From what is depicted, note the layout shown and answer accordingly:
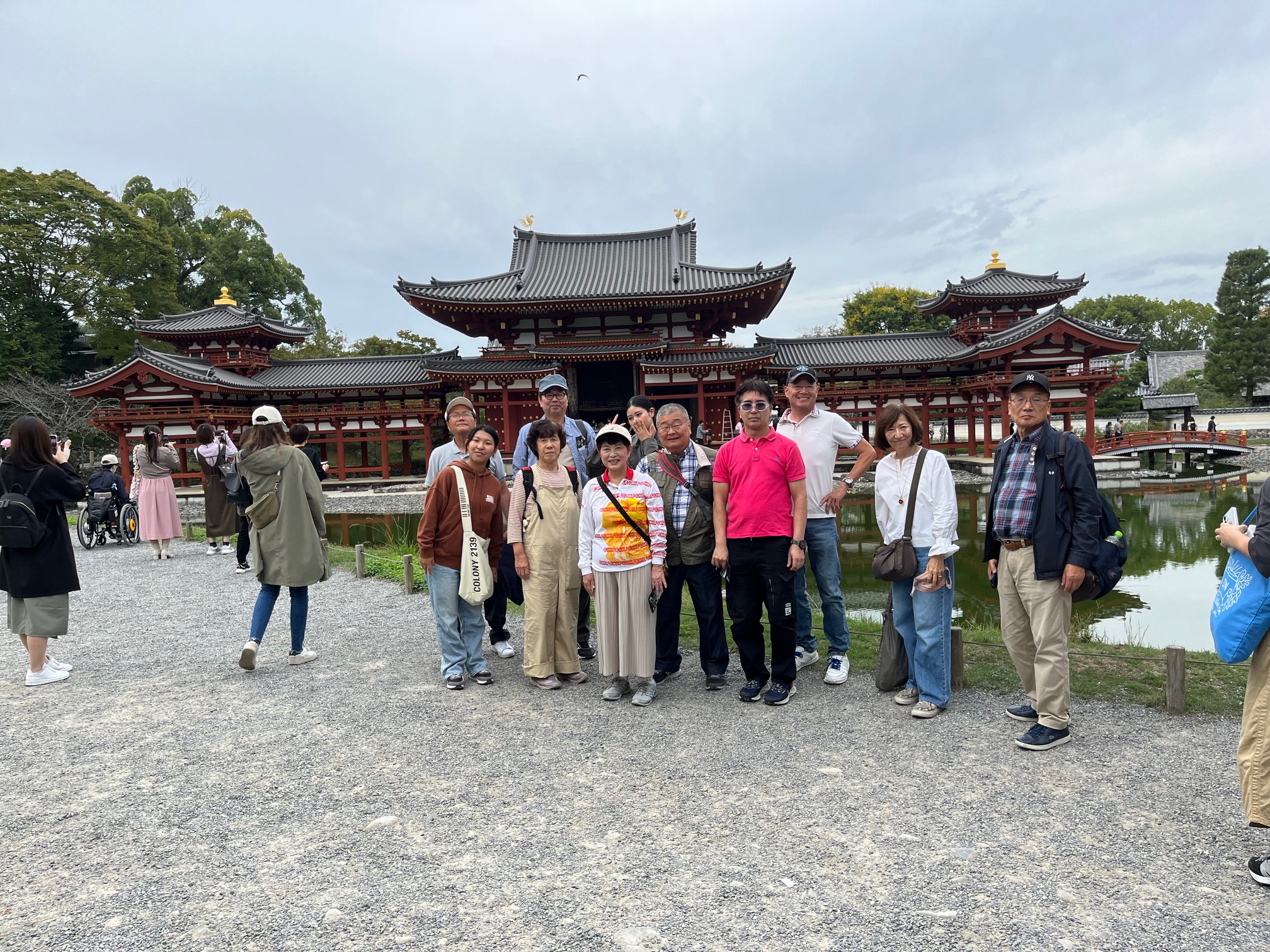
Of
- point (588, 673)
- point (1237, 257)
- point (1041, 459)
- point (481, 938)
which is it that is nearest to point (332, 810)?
point (481, 938)

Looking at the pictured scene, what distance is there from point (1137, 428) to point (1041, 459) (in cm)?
3499

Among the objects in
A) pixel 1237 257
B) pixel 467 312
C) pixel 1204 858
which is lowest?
pixel 1204 858

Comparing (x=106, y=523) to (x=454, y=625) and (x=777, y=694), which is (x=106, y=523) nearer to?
(x=454, y=625)

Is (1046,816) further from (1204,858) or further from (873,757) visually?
(873,757)

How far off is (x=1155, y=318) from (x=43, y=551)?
59.8 meters

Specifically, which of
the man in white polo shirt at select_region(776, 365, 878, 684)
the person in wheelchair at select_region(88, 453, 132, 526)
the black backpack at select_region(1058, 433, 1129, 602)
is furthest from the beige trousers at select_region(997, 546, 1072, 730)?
the person in wheelchair at select_region(88, 453, 132, 526)

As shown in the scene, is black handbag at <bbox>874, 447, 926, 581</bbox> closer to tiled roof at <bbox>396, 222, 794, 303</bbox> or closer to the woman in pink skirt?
the woman in pink skirt

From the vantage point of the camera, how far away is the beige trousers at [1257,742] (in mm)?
2133

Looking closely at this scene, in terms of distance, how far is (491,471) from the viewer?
441 cm

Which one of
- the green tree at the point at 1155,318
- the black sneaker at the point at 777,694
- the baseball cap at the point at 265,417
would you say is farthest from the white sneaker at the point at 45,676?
the green tree at the point at 1155,318

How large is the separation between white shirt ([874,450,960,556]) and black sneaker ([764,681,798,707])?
0.98 metres

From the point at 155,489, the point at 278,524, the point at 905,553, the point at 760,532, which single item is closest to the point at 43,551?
the point at 278,524

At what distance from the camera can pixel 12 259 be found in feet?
80.1

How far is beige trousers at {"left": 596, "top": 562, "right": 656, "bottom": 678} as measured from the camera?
148 inches
